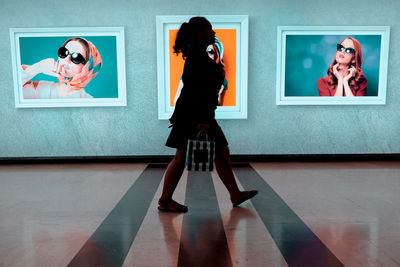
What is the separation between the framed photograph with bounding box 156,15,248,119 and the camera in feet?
14.1

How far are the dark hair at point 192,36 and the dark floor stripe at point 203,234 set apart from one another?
51.1 inches

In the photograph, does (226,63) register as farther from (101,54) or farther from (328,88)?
(101,54)

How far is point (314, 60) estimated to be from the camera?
14.6 feet

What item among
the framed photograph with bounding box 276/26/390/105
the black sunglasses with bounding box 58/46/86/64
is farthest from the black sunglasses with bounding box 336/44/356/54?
the black sunglasses with bounding box 58/46/86/64

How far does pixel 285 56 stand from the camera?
4.41m

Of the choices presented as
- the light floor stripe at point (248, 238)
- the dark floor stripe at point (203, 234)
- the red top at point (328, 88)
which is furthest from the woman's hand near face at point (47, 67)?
the red top at point (328, 88)

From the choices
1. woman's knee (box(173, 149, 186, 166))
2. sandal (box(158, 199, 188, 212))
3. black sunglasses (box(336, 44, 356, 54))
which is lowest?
sandal (box(158, 199, 188, 212))

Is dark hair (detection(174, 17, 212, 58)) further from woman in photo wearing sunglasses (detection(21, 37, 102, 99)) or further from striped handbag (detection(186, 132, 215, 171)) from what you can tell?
woman in photo wearing sunglasses (detection(21, 37, 102, 99))

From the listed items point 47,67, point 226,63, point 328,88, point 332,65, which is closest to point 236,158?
point 226,63

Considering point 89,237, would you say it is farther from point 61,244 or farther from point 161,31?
point 161,31

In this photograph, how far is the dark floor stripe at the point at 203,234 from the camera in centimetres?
172

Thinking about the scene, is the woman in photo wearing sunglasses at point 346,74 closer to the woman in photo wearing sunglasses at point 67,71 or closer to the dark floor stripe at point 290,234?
the dark floor stripe at point 290,234

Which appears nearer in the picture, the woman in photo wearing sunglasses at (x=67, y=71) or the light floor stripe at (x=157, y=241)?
the light floor stripe at (x=157, y=241)

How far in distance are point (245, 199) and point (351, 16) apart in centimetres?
341
